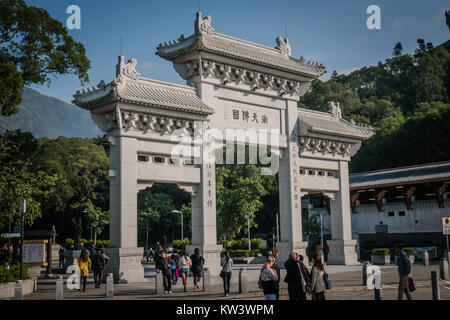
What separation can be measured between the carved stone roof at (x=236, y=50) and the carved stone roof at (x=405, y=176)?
16.0 metres

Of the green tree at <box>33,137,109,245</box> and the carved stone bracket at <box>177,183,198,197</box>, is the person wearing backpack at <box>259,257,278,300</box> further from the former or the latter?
the green tree at <box>33,137,109,245</box>

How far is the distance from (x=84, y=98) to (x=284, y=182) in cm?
1254

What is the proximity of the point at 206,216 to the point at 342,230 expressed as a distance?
11.2 m

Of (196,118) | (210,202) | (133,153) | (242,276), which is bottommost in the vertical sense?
(242,276)

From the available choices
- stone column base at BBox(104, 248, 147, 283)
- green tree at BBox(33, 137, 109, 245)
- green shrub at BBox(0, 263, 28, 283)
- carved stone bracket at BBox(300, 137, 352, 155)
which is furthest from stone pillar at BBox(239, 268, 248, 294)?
green tree at BBox(33, 137, 109, 245)

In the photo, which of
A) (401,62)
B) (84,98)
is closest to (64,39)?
(84,98)

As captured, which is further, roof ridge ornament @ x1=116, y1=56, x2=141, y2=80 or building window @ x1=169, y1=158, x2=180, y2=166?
building window @ x1=169, y1=158, x2=180, y2=166

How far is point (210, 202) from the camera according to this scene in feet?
83.3

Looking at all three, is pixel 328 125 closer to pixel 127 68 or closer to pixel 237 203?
pixel 127 68

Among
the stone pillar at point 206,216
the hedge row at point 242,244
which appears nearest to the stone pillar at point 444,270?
the stone pillar at point 206,216

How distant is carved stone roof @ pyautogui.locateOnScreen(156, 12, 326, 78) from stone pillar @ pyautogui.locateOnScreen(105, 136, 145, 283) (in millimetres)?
5885

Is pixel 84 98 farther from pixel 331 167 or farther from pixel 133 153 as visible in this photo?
Result: pixel 331 167

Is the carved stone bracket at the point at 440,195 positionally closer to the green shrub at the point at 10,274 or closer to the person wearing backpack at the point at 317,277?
the person wearing backpack at the point at 317,277

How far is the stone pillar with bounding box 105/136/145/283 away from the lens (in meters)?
22.0
